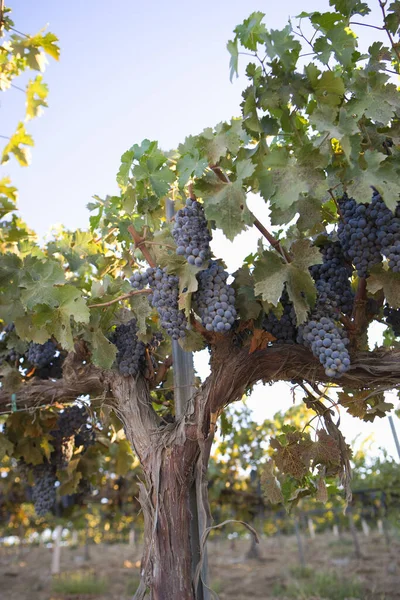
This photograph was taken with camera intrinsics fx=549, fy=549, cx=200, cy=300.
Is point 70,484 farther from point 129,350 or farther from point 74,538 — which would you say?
point 74,538

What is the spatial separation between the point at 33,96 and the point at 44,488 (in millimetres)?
2505

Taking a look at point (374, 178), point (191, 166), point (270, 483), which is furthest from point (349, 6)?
point (270, 483)

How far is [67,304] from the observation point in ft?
6.58

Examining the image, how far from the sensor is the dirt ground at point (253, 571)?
870cm

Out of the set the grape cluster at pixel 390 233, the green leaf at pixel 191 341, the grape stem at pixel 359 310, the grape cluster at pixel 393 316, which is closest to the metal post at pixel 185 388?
the green leaf at pixel 191 341

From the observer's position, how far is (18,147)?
3.58 m

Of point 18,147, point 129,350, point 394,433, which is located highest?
point 18,147

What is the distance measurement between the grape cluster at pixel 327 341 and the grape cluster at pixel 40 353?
4.99 feet

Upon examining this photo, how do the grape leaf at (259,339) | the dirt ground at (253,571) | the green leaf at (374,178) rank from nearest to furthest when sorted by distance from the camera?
1. the green leaf at (374,178)
2. the grape leaf at (259,339)
3. the dirt ground at (253,571)

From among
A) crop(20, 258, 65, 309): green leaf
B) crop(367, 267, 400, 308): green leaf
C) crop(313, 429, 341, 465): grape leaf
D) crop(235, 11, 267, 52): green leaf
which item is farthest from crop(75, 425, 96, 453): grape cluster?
crop(235, 11, 267, 52): green leaf

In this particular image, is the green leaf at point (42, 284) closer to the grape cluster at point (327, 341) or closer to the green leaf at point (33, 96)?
the grape cluster at point (327, 341)

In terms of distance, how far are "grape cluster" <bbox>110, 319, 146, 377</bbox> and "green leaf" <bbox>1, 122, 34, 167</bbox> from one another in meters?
1.75

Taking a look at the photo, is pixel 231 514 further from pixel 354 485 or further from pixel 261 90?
pixel 261 90

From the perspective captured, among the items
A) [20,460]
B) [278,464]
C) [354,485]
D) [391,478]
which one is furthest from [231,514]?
[278,464]
